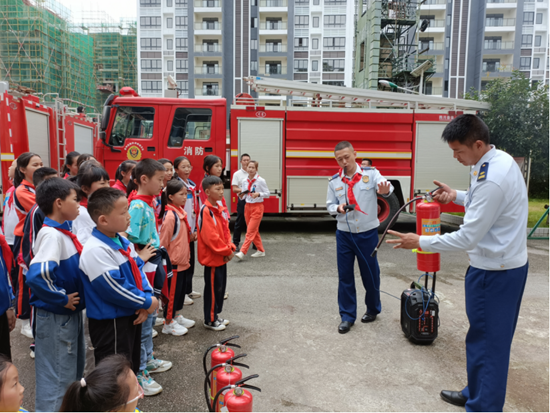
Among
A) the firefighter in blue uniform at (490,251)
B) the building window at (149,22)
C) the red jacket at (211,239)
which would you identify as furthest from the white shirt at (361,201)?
the building window at (149,22)

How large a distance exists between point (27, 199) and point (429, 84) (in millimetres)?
44436

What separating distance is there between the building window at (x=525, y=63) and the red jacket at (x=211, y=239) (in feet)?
161

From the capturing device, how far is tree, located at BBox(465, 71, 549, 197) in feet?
33.5

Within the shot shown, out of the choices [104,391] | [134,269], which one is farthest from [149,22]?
[104,391]

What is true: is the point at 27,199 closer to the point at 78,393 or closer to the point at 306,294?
the point at 78,393

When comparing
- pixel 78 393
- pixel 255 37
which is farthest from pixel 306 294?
pixel 255 37

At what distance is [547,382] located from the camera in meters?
2.94

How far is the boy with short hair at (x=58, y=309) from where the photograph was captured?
219 centimetres

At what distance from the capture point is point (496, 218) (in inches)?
90.5

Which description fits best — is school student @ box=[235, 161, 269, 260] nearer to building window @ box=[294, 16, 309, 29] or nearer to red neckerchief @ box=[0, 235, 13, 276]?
red neckerchief @ box=[0, 235, 13, 276]

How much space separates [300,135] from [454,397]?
657 centimetres

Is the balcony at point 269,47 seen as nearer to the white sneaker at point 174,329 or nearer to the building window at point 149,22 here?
the building window at point 149,22

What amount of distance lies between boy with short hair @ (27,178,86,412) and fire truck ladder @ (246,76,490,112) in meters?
6.39

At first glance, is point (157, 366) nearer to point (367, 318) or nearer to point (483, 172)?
point (367, 318)
